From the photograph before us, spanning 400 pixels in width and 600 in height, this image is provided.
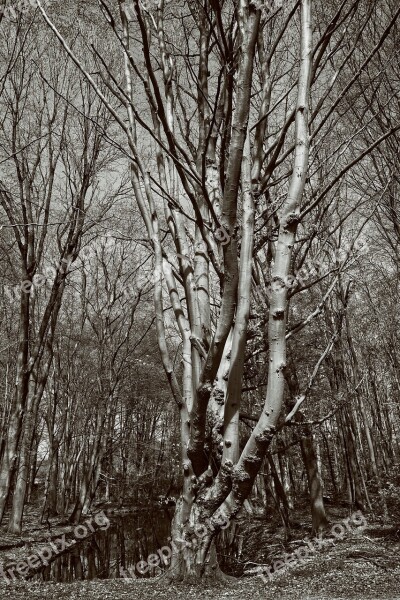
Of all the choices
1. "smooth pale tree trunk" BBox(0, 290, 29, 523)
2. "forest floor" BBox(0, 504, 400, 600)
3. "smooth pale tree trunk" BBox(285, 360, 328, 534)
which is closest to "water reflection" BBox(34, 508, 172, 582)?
"forest floor" BBox(0, 504, 400, 600)

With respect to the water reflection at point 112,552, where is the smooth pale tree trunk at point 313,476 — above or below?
above

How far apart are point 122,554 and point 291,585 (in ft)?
27.8

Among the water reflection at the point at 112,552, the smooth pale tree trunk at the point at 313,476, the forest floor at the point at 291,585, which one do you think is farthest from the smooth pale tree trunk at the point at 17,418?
the smooth pale tree trunk at the point at 313,476

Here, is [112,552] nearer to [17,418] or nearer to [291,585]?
[17,418]

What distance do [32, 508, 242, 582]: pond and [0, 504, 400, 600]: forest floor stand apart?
122 cm

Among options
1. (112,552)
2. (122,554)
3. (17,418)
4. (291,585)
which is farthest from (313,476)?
(291,585)

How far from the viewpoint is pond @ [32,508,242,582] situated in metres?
8.36

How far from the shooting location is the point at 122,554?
1134 centimetres

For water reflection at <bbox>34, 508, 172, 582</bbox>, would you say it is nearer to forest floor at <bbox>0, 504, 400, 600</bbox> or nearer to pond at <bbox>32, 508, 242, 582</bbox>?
pond at <bbox>32, 508, 242, 582</bbox>

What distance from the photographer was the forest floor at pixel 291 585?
3.13 metres

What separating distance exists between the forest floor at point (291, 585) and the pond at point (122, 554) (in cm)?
122

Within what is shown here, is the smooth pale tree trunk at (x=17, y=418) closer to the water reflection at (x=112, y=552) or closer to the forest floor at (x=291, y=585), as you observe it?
the forest floor at (x=291, y=585)

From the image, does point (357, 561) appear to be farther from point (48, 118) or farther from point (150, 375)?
point (150, 375)

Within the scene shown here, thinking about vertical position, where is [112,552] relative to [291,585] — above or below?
below
